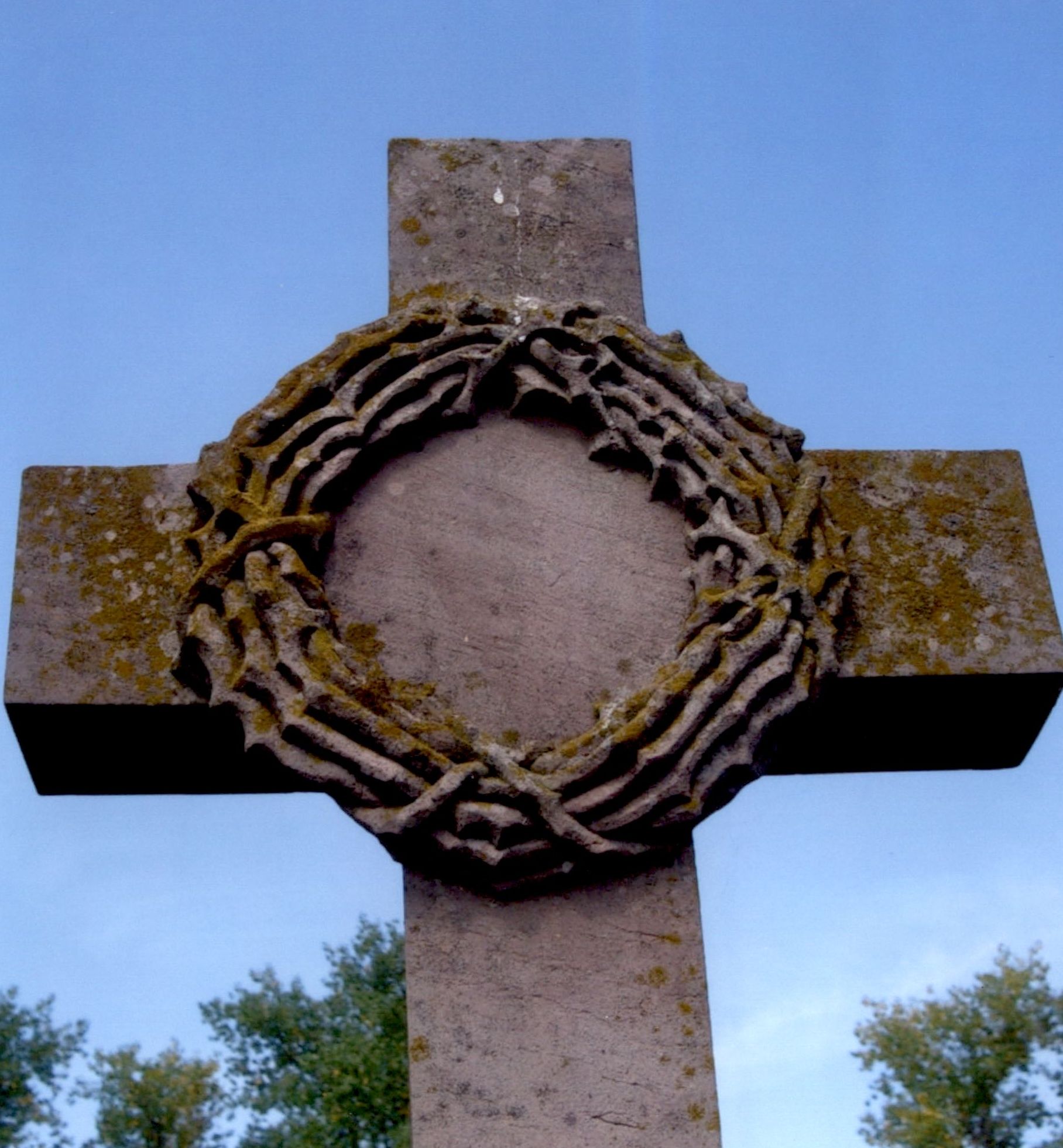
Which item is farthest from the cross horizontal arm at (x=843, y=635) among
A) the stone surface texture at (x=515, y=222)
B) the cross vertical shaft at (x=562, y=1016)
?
the stone surface texture at (x=515, y=222)

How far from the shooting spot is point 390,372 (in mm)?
4336

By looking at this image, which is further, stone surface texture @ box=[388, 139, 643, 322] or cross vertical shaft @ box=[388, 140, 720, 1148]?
stone surface texture @ box=[388, 139, 643, 322]

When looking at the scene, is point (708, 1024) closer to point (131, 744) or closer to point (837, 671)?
point (837, 671)

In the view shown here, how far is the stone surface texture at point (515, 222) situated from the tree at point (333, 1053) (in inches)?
448

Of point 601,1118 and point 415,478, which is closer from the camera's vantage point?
point 601,1118

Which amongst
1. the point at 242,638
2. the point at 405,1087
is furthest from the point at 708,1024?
the point at 405,1087

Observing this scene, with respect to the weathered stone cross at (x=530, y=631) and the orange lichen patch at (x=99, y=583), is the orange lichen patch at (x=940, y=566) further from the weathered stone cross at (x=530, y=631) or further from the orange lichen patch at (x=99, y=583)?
the orange lichen patch at (x=99, y=583)

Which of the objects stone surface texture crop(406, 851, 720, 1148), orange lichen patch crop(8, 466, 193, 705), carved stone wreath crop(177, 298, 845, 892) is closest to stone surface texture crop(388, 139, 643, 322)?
carved stone wreath crop(177, 298, 845, 892)

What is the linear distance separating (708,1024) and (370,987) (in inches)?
568

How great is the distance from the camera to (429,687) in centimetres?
391

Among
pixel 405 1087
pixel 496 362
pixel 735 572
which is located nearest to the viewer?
pixel 735 572

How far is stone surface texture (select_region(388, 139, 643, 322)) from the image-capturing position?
4.76m

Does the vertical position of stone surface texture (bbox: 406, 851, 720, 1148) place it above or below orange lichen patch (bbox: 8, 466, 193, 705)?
below

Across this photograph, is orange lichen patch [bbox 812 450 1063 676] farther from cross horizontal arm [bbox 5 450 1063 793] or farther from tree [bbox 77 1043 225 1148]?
tree [bbox 77 1043 225 1148]
